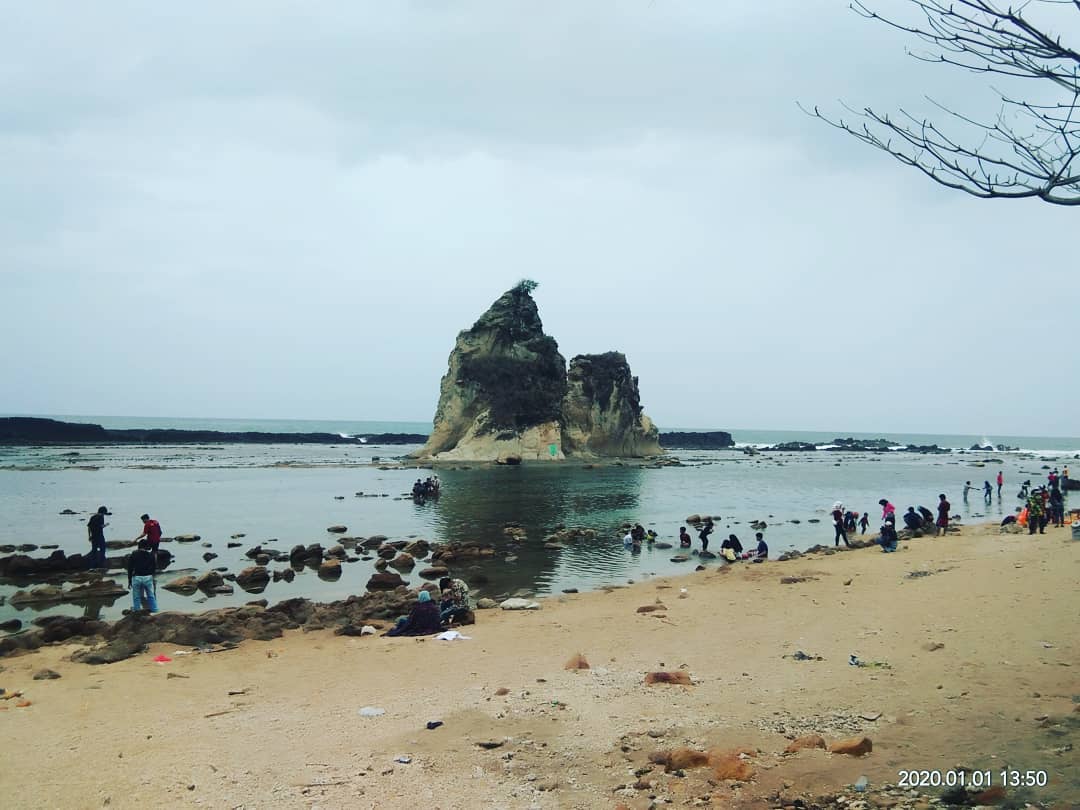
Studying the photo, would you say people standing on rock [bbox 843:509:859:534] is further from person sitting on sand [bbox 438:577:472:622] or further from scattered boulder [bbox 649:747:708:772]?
scattered boulder [bbox 649:747:708:772]

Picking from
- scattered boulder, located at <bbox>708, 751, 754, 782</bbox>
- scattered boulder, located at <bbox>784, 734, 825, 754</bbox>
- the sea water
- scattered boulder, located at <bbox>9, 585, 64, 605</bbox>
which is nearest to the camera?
scattered boulder, located at <bbox>708, 751, 754, 782</bbox>

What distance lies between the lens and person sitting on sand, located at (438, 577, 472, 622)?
1334 cm

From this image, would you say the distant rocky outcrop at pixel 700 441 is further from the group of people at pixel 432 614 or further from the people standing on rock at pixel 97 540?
the group of people at pixel 432 614

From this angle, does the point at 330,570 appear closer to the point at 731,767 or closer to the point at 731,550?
the point at 731,550

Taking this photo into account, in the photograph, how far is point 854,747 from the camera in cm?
562

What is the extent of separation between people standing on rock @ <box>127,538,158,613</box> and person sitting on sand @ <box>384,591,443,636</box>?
6.34 meters

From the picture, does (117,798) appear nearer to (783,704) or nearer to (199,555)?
(783,704)

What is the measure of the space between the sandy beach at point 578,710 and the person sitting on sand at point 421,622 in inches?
21.4

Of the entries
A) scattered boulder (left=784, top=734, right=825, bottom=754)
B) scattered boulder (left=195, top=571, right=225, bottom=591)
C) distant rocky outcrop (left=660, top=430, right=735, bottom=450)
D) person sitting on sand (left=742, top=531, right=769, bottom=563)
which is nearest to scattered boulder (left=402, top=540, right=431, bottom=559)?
scattered boulder (left=195, top=571, right=225, bottom=591)

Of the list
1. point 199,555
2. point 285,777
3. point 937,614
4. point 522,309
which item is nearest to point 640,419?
point 522,309

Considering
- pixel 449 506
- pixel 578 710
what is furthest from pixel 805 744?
pixel 449 506

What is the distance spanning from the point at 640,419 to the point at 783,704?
3699 inches

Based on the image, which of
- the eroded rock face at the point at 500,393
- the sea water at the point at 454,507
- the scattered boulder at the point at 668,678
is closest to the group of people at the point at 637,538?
the sea water at the point at 454,507

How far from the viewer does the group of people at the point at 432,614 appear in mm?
12695
